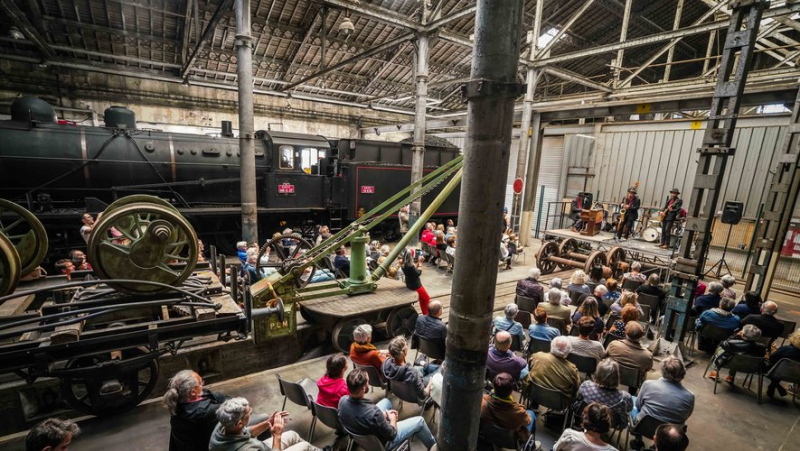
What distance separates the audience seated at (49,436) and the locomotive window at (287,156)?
30.0 ft

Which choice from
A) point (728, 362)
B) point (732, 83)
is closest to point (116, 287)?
point (728, 362)

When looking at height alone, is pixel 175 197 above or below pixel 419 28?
below

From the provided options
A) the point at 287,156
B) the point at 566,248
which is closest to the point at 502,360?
the point at 566,248

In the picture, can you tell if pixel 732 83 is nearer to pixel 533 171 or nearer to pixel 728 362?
pixel 728 362

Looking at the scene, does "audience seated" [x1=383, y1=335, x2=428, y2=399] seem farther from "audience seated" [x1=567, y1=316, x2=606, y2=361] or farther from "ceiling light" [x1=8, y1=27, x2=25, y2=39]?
"ceiling light" [x1=8, y1=27, x2=25, y2=39]

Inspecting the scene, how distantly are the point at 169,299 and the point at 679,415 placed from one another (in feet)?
16.5

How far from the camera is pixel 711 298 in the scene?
19.8 ft

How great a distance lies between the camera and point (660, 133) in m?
13.4

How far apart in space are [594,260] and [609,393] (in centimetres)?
602

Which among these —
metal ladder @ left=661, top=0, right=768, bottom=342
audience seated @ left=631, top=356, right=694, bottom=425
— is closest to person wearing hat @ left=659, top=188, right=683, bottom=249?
metal ladder @ left=661, top=0, right=768, bottom=342

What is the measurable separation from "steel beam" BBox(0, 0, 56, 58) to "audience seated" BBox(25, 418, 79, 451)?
1113 centimetres

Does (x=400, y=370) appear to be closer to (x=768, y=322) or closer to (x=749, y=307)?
(x=768, y=322)

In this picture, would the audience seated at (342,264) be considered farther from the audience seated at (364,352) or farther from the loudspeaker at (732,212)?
the loudspeaker at (732,212)

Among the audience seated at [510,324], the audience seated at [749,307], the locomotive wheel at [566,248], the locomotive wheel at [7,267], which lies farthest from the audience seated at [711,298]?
the locomotive wheel at [7,267]
